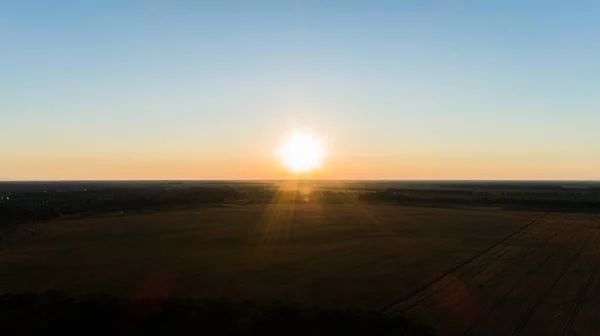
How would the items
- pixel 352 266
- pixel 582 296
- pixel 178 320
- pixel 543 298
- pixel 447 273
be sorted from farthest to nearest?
pixel 352 266
pixel 447 273
pixel 582 296
pixel 543 298
pixel 178 320

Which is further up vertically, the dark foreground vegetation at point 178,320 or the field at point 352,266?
the dark foreground vegetation at point 178,320

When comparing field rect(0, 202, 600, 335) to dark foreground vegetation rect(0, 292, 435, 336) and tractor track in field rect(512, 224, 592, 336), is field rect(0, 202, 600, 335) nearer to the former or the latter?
tractor track in field rect(512, 224, 592, 336)

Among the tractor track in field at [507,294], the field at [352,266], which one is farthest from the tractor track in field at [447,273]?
the tractor track in field at [507,294]

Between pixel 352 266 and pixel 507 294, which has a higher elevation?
pixel 352 266

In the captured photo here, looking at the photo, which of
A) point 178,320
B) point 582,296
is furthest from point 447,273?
point 178,320

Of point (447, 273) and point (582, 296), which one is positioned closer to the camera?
point (582, 296)

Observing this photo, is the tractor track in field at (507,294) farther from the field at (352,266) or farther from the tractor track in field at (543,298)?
the tractor track in field at (543,298)

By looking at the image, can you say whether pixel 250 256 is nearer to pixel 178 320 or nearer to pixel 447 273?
pixel 447 273
